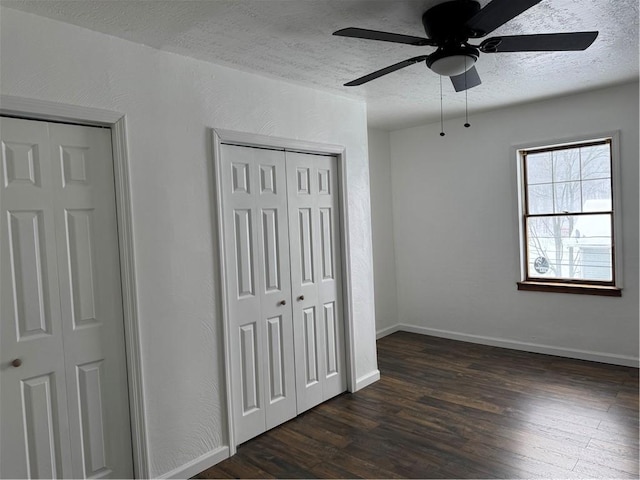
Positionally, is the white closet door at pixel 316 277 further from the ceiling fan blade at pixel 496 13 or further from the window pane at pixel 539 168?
the window pane at pixel 539 168

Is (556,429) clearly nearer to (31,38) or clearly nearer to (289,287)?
(289,287)

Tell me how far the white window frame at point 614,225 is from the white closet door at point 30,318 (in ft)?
13.9

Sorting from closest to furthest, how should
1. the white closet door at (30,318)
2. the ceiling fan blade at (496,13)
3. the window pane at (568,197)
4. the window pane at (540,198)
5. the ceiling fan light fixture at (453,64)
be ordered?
1. the ceiling fan blade at (496,13)
2. the white closet door at (30,318)
3. the ceiling fan light fixture at (453,64)
4. the window pane at (568,197)
5. the window pane at (540,198)

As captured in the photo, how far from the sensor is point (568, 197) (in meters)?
4.36

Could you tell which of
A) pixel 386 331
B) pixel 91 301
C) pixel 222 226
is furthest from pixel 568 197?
pixel 91 301

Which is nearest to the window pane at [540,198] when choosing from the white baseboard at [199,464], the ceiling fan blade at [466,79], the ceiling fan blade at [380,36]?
the ceiling fan blade at [466,79]

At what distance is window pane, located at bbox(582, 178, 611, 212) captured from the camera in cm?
413

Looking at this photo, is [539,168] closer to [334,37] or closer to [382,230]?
[382,230]

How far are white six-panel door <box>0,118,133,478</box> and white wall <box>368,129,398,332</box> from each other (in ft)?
11.5

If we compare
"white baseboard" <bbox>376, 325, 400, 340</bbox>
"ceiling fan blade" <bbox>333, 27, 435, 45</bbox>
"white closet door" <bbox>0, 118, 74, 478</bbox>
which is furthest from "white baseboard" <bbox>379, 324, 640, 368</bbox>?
"white closet door" <bbox>0, 118, 74, 478</bbox>

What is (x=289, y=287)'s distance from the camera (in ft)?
10.9

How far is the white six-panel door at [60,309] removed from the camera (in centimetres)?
205

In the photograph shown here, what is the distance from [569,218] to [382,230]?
6.80 feet

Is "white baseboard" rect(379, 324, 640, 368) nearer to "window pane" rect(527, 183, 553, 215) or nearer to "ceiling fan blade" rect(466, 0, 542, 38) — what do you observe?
"window pane" rect(527, 183, 553, 215)
